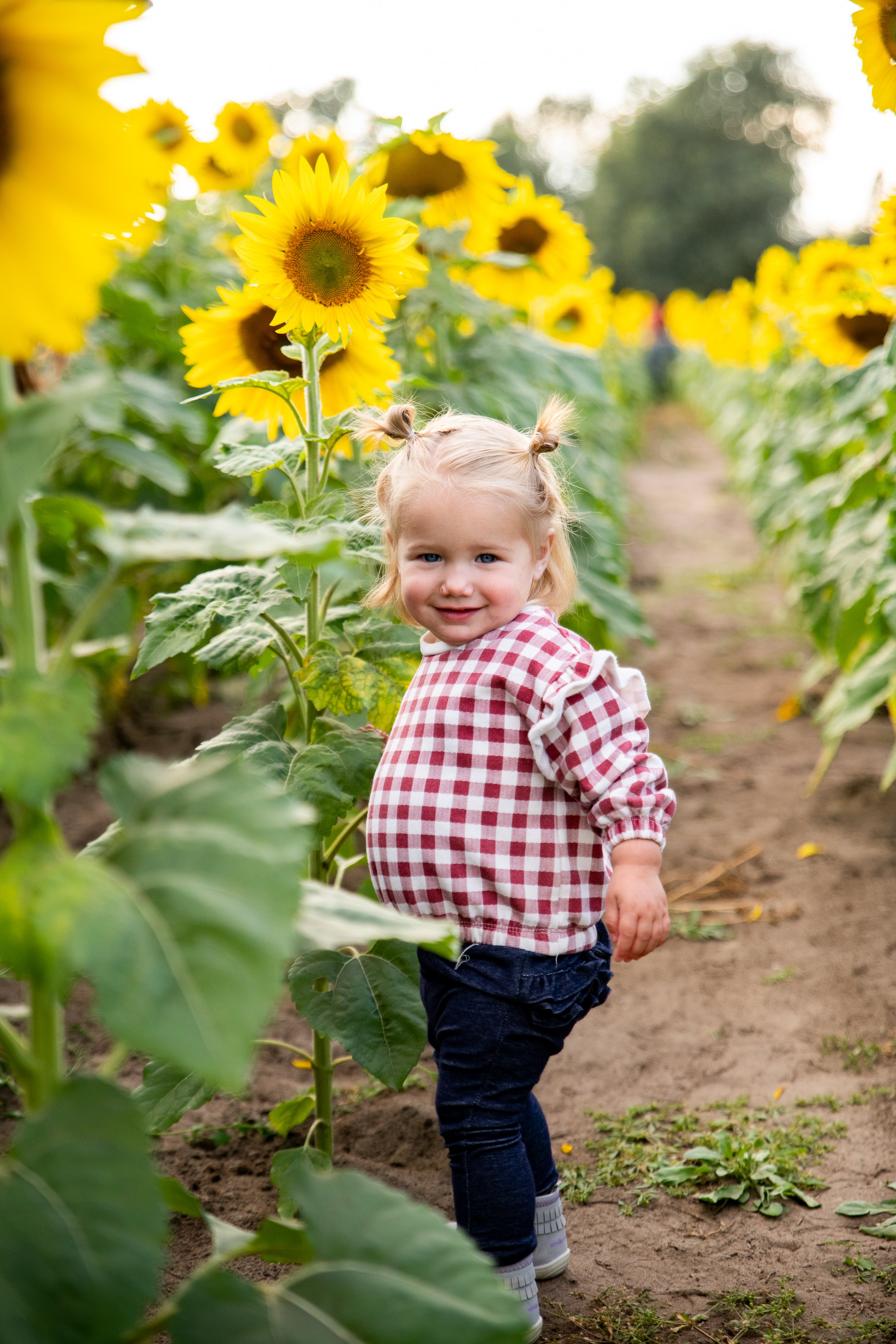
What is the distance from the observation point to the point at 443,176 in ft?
10.4

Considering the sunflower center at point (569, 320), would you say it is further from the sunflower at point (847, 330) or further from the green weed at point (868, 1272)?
the green weed at point (868, 1272)

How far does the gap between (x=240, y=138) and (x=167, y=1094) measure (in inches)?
151

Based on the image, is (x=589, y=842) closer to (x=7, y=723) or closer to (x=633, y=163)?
(x=7, y=723)

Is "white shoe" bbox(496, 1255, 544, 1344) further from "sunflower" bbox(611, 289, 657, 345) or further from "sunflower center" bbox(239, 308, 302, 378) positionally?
"sunflower" bbox(611, 289, 657, 345)

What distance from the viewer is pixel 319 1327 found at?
0.89 metres

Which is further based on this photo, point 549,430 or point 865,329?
point 865,329

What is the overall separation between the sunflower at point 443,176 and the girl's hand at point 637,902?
6.77ft

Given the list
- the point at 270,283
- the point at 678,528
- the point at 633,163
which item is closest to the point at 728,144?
the point at 633,163

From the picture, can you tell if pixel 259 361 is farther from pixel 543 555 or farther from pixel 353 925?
pixel 353 925

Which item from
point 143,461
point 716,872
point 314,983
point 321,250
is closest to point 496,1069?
point 314,983

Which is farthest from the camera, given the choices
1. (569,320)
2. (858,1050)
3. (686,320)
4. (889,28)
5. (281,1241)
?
(686,320)

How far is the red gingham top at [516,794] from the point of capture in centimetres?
158

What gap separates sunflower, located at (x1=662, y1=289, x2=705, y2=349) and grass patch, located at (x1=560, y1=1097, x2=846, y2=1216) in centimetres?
1590

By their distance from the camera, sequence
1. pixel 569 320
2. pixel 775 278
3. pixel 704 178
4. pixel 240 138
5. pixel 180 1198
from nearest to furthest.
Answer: pixel 180 1198 < pixel 240 138 < pixel 569 320 < pixel 775 278 < pixel 704 178
